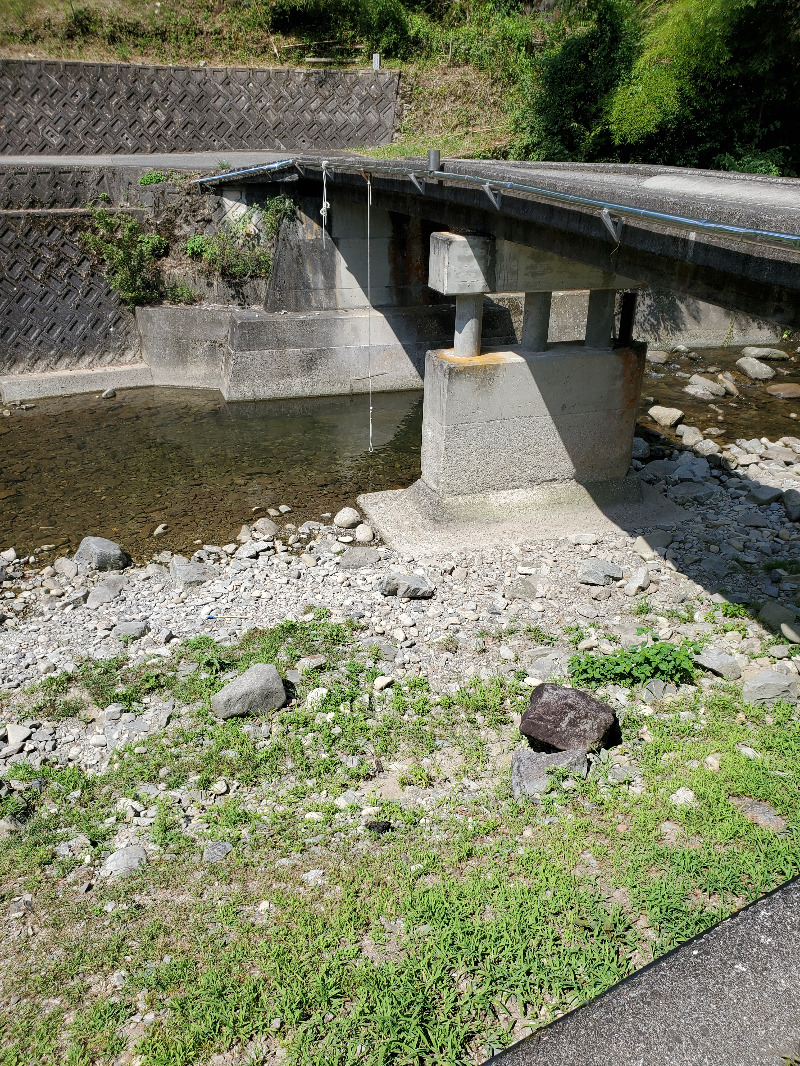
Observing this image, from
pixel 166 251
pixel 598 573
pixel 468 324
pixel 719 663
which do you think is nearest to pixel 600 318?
pixel 468 324

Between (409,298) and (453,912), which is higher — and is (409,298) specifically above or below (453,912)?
above

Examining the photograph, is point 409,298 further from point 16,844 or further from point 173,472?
point 16,844

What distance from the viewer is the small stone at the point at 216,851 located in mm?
5422

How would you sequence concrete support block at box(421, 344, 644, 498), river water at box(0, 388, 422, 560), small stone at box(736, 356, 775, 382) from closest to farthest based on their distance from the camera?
concrete support block at box(421, 344, 644, 498) → river water at box(0, 388, 422, 560) → small stone at box(736, 356, 775, 382)

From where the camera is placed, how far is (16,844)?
557 cm

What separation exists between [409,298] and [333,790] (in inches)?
503

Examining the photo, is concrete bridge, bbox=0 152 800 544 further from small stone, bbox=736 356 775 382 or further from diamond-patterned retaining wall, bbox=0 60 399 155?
small stone, bbox=736 356 775 382

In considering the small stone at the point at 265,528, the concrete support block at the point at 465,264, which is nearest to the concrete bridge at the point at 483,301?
the concrete support block at the point at 465,264

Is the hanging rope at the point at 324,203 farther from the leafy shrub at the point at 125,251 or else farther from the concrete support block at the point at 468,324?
the concrete support block at the point at 468,324

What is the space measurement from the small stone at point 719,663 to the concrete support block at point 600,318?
4631mm

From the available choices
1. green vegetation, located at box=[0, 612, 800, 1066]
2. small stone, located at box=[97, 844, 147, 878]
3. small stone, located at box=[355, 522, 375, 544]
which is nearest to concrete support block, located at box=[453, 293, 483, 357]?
small stone, located at box=[355, 522, 375, 544]

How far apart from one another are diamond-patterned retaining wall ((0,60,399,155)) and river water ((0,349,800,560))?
8.47 m

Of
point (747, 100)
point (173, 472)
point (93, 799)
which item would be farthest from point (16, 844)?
point (747, 100)

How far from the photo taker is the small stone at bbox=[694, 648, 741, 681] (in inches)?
277
